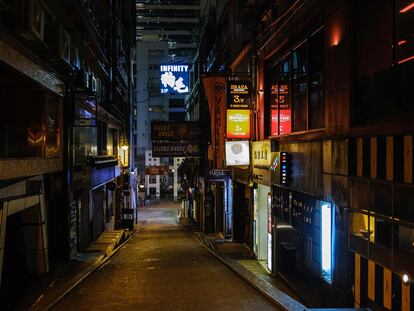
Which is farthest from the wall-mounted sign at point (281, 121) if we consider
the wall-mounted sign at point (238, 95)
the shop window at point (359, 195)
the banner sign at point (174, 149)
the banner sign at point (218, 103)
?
the banner sign at point (174, 149)

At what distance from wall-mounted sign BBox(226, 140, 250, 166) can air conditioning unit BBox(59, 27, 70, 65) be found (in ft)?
24.8

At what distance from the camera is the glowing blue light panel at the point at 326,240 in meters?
10.9

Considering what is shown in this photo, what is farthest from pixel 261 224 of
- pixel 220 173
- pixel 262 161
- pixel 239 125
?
pixel 220 173

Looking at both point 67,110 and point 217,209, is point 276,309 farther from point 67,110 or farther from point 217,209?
point 217,209

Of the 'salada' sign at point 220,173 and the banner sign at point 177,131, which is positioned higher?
the banner sign at point 177,131

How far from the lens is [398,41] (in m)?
8.63

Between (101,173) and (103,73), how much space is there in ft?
20.6

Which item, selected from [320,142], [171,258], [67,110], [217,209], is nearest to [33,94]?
[67,110]

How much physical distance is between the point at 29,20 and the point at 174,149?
2006cm

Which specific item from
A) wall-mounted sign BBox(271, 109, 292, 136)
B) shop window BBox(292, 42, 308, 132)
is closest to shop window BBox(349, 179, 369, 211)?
shop window BBox(292, 42, 308, 132)

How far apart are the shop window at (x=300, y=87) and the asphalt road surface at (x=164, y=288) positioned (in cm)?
549

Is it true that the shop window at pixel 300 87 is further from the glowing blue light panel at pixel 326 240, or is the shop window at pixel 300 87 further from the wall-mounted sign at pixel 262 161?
the glowing blue light panel at pixel 326 240

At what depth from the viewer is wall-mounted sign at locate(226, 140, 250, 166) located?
1956cm

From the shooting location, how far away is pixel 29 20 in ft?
37.8
